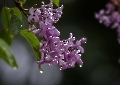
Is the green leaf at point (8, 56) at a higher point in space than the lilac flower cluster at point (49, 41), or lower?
lower

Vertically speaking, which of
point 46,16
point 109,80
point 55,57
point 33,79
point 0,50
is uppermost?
point 33,79

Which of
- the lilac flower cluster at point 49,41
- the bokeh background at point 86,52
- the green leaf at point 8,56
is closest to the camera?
the green leaf at point 8,56

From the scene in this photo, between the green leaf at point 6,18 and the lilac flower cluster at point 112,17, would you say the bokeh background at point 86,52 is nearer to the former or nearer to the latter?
the lilac flower cluster at point 112,17

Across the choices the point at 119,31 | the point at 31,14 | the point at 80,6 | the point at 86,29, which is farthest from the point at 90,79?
the point at 31,14

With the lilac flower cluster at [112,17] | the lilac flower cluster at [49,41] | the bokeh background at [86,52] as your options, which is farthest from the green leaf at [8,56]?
the bokeh background at [86,52]

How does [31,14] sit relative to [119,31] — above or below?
below

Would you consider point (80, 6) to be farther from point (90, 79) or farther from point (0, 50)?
point (0, 50)
